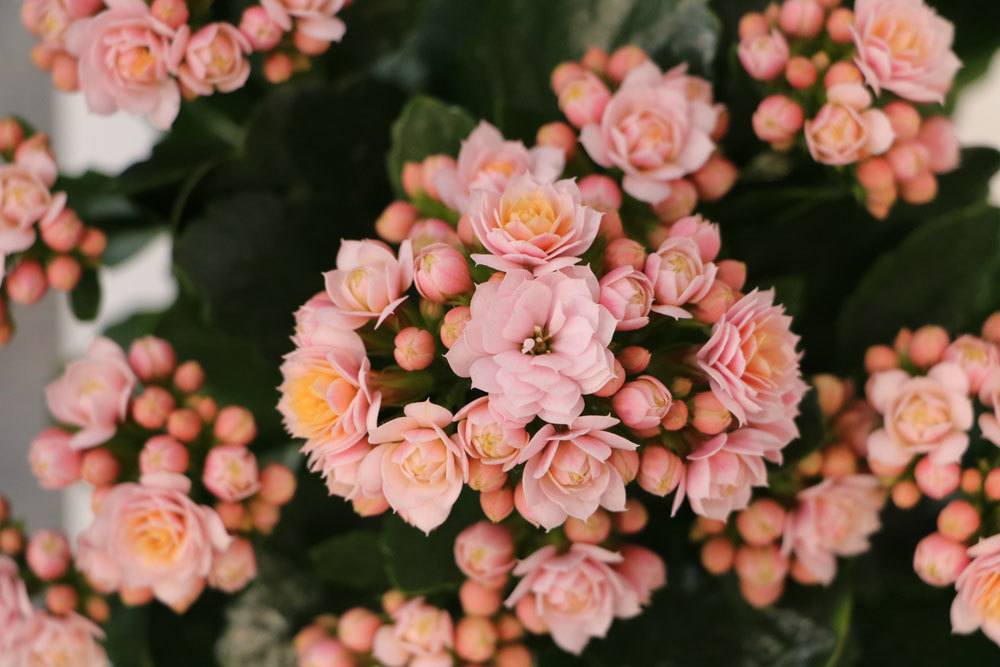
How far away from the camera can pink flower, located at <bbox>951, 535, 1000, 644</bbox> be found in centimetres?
43

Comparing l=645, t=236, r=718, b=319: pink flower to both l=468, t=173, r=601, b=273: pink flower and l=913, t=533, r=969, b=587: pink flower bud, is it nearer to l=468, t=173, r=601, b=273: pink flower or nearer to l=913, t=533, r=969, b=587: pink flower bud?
l=468, t=173, r=601, b=273: pink flower

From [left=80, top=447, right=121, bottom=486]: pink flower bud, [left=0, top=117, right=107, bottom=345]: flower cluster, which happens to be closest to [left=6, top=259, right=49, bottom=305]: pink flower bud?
[left=0, top=117, right=107, bottom=345]: flower cluster

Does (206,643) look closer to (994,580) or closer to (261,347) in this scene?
(261,347)

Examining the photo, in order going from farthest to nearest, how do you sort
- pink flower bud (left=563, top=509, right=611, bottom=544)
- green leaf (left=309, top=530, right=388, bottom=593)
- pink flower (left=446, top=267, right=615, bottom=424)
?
green leaf (left=309, top=530, right=388, bottom=593) → pink flower bud (left=563, top=509, right=611, bottom=544) → pink flower (left=446, top=267, right=615, bottom=424)

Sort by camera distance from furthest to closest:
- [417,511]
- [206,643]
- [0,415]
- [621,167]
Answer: [0,415] → [206,643] → [621,167] → [417,511]

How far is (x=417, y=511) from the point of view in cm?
37

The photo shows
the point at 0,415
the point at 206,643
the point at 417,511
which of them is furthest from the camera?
the point at 0,415

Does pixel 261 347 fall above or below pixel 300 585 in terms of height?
above

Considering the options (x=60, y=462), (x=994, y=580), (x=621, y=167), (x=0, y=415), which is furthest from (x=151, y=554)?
(x=0, y=415)

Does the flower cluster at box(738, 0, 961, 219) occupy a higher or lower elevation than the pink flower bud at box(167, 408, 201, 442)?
higher

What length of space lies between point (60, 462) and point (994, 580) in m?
0.50

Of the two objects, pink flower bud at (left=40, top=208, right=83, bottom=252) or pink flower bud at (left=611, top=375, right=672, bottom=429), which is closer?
pink flower bud at (left=611, top=375, right=672, bottom=429)

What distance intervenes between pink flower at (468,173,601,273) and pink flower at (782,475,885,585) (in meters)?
0.22

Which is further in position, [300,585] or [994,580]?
[300,585]
